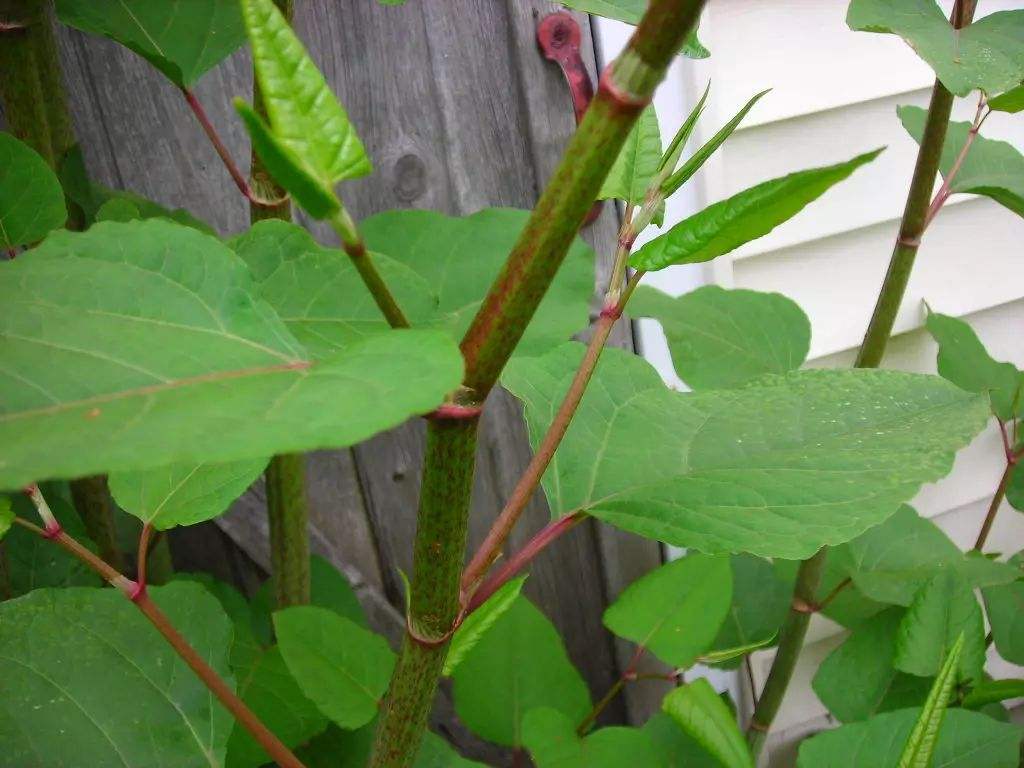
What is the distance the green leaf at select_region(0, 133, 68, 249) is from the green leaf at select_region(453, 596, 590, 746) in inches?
23.9

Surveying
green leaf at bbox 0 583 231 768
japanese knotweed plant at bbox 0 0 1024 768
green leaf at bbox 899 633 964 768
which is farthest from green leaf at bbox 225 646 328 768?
green leaf at bbox 899 633 964 768

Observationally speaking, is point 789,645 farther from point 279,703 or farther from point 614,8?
point 614,8

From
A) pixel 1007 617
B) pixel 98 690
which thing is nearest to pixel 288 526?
pixel 98 690

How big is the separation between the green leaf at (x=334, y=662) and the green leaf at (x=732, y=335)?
0.42 meters

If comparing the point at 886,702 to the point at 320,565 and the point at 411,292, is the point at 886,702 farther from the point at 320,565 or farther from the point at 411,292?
the point at 411,292

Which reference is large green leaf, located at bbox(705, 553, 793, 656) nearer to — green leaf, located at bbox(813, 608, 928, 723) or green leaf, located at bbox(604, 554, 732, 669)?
green leaf, located at bbox(813, 608, 928, 723)

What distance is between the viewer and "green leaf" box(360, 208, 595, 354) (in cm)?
47

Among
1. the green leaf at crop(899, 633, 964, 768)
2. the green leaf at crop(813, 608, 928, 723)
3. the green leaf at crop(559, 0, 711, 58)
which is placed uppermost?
the green leaf at crop(559, 0, 711, 58)

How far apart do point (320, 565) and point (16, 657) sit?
56cm

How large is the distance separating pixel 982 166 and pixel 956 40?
30 cm

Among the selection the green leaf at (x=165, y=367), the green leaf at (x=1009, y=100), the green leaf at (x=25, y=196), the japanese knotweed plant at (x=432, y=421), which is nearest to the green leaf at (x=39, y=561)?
the japanese knotweed plant at (x=432, y=421)

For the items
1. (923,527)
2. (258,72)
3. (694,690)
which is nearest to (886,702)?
(923,527)

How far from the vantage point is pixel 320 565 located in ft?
3.47

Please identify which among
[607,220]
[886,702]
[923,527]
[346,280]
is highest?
[346,280]
